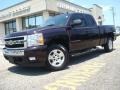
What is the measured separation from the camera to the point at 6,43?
712 centimetres

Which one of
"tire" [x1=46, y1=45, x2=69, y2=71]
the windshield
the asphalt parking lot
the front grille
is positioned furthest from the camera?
the windshield

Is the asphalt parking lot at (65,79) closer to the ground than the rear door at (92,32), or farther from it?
closer to the ground

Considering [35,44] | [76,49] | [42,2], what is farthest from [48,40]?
[42,2]

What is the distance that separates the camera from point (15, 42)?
21.8ft

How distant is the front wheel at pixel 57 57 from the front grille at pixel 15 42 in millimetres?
837

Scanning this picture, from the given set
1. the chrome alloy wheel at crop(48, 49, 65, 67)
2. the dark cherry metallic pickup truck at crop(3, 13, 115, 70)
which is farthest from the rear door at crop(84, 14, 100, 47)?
the chrome alloy wheel at crop(48, 49, 65, 67)

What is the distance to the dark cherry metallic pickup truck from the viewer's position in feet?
20.4

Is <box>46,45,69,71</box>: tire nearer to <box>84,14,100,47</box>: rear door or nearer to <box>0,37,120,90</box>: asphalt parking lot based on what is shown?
<box>0,37,120,90</box>: asphalt parking lot

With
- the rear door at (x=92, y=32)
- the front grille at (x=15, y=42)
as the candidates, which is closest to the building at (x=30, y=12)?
the rear door at (x=92, y=32)

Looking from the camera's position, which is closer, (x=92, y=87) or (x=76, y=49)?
(x=92, y=87)

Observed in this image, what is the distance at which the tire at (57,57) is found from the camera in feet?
21.4

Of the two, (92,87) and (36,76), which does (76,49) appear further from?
(92,87)

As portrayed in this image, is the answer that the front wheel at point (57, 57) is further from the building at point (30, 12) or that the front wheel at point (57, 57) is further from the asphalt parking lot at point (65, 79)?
the building at point (30, 12)

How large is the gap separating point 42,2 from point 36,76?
2024cm
